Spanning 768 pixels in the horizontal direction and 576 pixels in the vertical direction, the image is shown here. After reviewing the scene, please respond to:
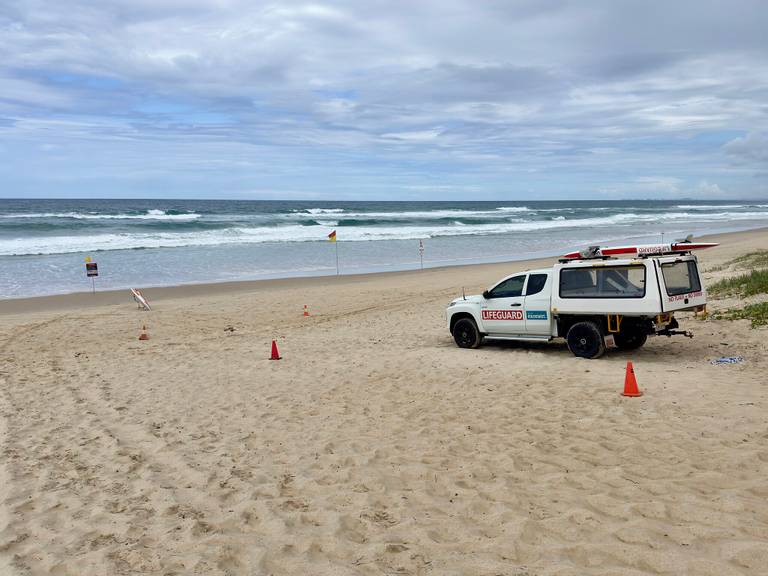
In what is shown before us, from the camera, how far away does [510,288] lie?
12586 mm

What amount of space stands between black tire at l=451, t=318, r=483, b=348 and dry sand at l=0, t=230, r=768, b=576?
23cm

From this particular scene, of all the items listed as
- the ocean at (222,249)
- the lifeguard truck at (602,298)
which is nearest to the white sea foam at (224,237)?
the ocean at (222,249)

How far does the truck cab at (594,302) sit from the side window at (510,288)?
2 cm

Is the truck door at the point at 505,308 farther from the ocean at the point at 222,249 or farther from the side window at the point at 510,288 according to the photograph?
the ocean at the point at 222,249

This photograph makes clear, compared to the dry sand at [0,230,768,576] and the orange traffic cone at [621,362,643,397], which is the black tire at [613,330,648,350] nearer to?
the dry sand at [0,230,768,576]

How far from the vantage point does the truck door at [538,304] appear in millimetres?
11844

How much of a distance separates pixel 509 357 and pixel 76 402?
700 cm

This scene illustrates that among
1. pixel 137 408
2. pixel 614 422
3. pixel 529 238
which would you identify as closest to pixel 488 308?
pixel 614 422

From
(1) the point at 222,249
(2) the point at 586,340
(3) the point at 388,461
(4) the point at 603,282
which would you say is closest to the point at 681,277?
(4) the point at 603,282

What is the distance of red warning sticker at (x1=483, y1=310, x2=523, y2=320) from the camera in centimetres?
1230

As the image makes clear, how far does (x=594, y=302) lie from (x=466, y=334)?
2.81 meters

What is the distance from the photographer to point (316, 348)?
1357 cm

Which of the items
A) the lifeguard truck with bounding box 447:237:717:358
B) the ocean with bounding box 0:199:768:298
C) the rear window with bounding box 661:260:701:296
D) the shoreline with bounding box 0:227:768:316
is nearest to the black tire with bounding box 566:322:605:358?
the lifeguard truck with bounding box 447:237:717:358

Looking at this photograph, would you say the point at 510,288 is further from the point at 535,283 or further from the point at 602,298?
the point at 602,298
